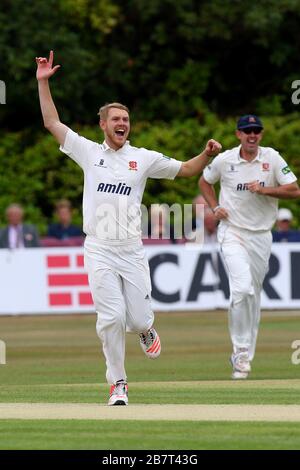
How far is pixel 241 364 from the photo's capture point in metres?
13.7

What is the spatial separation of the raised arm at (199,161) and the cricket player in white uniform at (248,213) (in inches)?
103

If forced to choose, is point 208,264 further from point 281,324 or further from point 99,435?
point 99,435

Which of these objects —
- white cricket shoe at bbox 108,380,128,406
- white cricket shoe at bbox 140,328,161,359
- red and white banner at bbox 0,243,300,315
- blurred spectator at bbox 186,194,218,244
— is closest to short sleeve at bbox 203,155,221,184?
white cricket shoe at bbox 140,328,161,359

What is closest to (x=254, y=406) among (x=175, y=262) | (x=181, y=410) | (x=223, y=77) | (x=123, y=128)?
(x=181, y=410)

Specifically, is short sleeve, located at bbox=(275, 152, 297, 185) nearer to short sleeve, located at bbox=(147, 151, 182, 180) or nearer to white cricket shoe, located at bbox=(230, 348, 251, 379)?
white cricket shoe, located at bbox=(230, 348, 251, 379)

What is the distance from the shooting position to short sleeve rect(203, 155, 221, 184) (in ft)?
47.2

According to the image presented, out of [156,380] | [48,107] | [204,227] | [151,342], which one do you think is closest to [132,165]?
[48,107]

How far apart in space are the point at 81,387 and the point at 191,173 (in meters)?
2.42

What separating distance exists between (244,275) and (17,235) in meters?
8.77

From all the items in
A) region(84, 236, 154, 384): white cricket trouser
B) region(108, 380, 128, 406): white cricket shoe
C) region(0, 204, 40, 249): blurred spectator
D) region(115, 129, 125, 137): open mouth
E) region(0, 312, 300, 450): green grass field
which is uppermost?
region(115, 129, 125, 137): open mouth

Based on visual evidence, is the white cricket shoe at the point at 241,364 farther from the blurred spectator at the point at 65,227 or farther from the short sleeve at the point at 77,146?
the blurred spectator at the point at 65,227

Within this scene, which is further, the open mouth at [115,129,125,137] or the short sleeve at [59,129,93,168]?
the short sleeve at [59,129,93,168]

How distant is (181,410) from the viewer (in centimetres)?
1023

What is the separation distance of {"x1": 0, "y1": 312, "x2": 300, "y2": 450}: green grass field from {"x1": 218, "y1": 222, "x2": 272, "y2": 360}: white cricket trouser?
41cm
